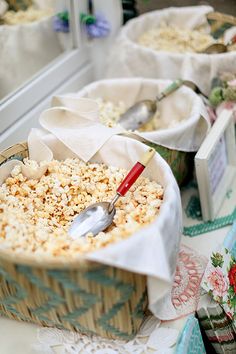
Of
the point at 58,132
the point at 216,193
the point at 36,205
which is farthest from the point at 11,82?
the point at 216,193

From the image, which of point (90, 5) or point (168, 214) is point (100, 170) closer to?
point (168, 214)

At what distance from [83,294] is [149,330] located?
0.17 meters

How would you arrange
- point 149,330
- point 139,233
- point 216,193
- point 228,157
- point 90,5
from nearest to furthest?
point 139,233 → point 149,330 → point 216,193 → point 228,157 → point 90,5

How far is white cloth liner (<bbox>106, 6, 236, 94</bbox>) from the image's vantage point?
110 centimetres

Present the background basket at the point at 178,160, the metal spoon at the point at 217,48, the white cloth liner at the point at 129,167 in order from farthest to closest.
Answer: the metal spoon at the point at 217,48
the background basket at the point at 178,160
the white cloth liner at the point at 129,167

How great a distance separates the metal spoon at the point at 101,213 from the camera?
0.71m

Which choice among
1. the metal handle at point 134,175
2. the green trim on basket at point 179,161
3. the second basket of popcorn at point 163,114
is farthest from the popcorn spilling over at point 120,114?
the metal handle at point 134,175

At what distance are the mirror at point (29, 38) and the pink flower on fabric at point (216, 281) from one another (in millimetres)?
537

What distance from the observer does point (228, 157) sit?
1.12m

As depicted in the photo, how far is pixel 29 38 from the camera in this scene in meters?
1.11

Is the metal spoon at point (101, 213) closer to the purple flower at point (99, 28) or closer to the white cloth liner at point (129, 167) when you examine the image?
the white cloth liner at point (129, 167)

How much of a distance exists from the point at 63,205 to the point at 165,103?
45cm

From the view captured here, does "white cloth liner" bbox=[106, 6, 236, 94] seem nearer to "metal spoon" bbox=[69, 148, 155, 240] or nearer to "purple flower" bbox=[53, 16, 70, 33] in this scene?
"purple flower" bbox=[53, 16, 70, 33]

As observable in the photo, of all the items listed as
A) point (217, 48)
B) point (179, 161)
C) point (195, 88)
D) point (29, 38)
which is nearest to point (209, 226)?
point (179, 161)
